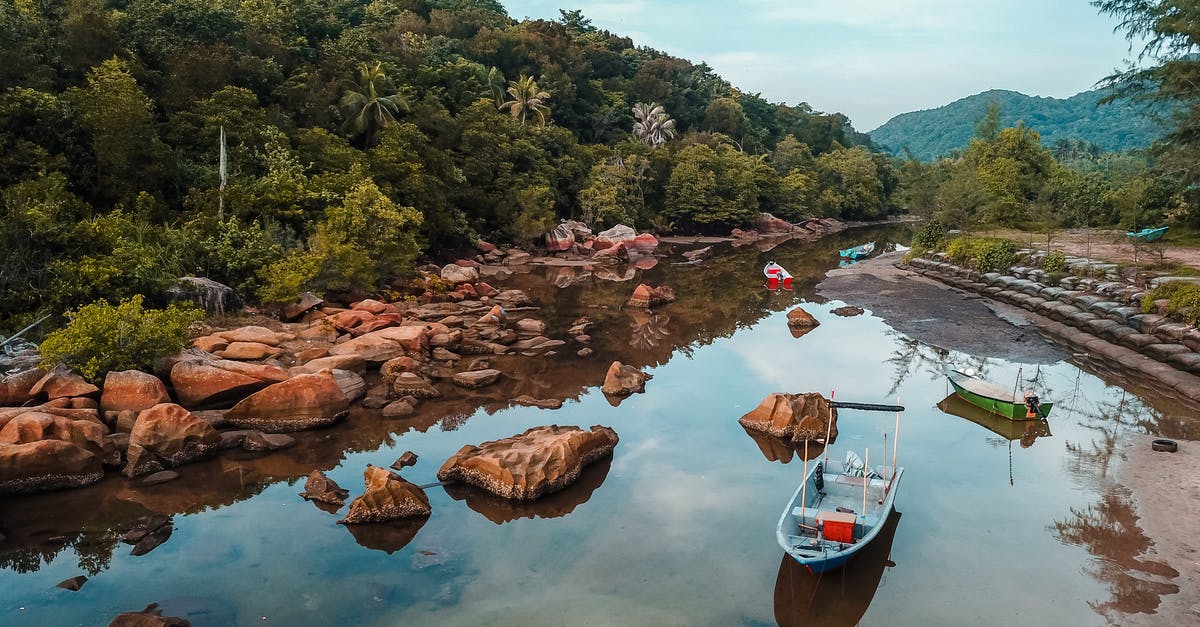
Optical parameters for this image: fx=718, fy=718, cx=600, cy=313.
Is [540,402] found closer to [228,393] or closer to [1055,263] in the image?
[228,393]

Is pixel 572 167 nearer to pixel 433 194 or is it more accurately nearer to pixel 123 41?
pixel 433 194

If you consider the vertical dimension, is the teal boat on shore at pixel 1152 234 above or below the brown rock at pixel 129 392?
above

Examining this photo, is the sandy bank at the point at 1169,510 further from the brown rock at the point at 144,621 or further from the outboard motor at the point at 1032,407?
the brown rock at the point at 144,621

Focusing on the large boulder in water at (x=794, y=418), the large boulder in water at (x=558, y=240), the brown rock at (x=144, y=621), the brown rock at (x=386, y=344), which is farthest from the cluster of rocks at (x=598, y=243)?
the brown rock at (x=144, y=621)

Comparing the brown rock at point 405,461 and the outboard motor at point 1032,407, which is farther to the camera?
the outboard motor at point 1032,407

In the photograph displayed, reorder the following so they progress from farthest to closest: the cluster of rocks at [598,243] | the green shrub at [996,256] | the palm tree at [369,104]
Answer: the cluster of rocks at [598,243]
the palm tree at [369,104]
the green shrub at [996,256]

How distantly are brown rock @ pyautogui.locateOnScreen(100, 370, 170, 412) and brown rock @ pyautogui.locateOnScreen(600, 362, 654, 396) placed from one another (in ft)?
40.0

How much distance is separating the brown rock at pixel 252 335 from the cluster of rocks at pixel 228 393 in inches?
2.0

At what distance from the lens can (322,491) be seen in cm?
1517

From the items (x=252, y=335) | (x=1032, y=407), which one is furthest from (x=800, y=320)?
(x=252, y=335)

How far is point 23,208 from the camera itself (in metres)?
21.5

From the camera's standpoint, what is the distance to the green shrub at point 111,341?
58.3ft

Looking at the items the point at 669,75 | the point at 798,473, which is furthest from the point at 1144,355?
the point at 669,75

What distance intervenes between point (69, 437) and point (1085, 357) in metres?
31.1
